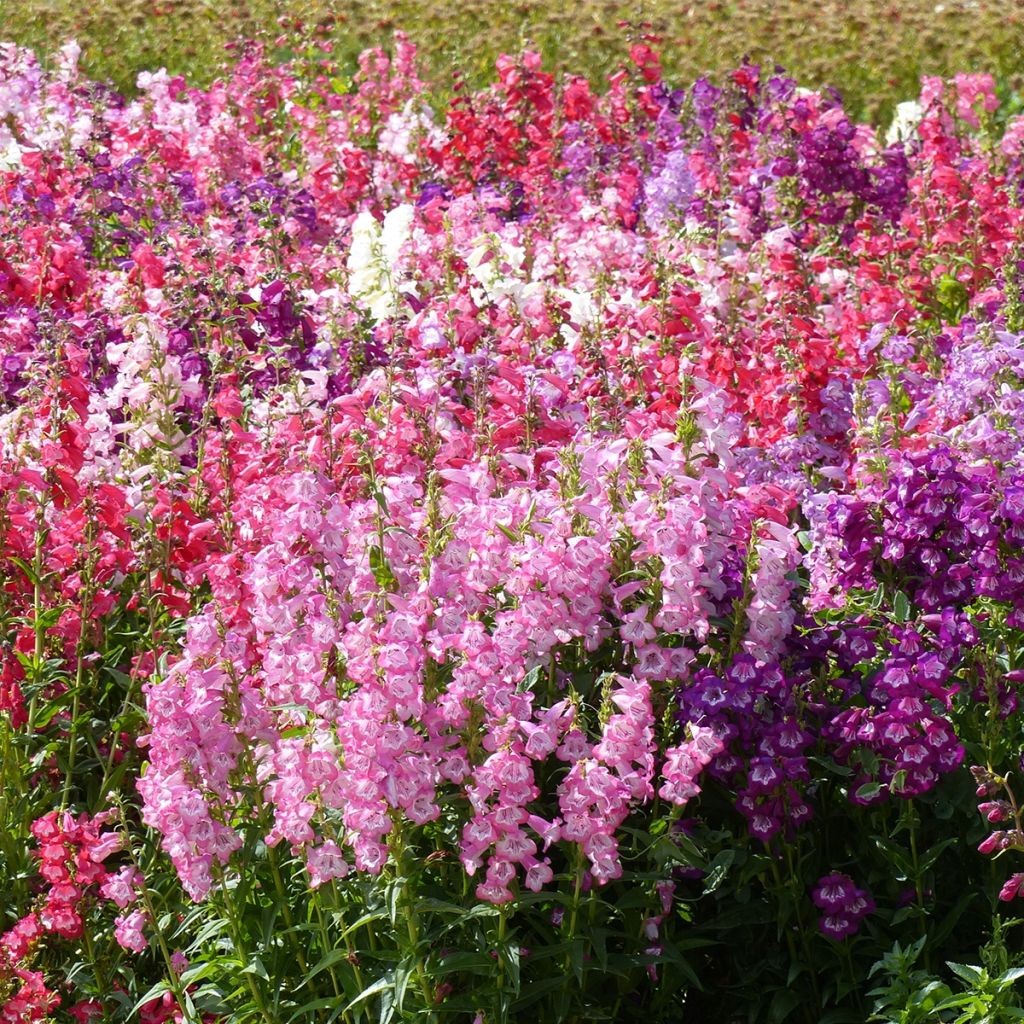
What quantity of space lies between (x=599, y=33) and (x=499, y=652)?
397 inches

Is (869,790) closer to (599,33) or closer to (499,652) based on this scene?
(499,652)

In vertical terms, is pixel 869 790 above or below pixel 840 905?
above

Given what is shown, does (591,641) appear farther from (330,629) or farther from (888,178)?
(888,178)

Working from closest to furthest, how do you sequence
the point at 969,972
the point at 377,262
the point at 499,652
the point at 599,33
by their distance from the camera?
the point at 499,652 < the point at 969,972 < the point at 377,262 < the point at 599,33

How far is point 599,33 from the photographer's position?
1241 cm

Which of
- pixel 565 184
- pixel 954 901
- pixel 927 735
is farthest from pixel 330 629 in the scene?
pixel 565 184

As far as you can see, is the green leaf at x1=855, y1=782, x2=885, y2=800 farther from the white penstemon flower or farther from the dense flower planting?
the white penstemon flower

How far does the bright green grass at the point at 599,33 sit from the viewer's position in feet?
39.4

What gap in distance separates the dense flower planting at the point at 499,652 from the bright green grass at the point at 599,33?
6757 mm

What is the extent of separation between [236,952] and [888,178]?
4619 millimetres

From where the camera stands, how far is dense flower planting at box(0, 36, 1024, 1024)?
10.4 feet

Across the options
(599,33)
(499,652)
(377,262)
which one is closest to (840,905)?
(499,652)

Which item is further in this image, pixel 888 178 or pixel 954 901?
pixel 888 178

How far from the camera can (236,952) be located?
3.51m
